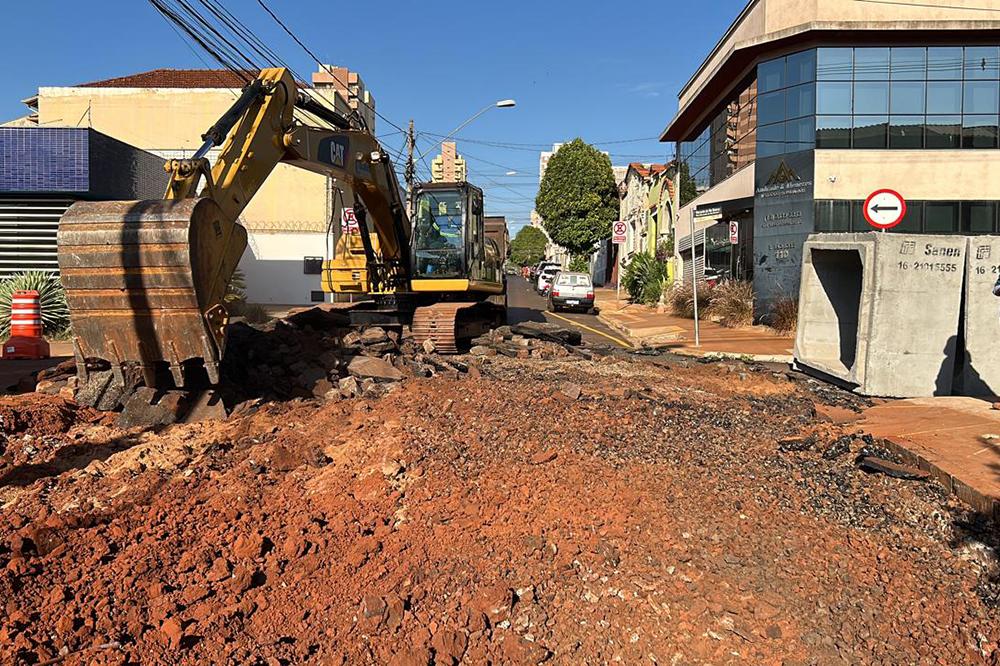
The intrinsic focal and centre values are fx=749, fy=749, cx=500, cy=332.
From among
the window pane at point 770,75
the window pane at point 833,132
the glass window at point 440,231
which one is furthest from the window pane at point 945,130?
the glass window at point 440,231

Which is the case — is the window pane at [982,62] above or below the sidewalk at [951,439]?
above

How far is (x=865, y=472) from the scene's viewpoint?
605 cm

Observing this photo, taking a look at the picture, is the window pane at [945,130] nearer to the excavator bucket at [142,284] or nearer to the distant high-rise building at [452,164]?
the excavator bucket at [142,284]

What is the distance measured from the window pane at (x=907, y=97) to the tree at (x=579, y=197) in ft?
99.7

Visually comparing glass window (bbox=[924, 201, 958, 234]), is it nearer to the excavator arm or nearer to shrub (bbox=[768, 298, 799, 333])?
shrub (bbox=[768, 298, 799, 333])

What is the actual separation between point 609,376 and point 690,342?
7809mm

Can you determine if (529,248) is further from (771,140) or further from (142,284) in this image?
(142,284)

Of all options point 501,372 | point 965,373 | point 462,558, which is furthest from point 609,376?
point 462,558

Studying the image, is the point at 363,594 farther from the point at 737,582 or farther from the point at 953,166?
the point at 953,166

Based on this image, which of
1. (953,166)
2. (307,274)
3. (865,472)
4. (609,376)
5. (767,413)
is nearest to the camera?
(865,472)

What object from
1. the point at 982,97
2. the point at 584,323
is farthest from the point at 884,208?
the point at 584,323

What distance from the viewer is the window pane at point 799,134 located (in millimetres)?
20516

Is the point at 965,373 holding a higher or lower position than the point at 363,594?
higher

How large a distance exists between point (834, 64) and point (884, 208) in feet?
38.0
